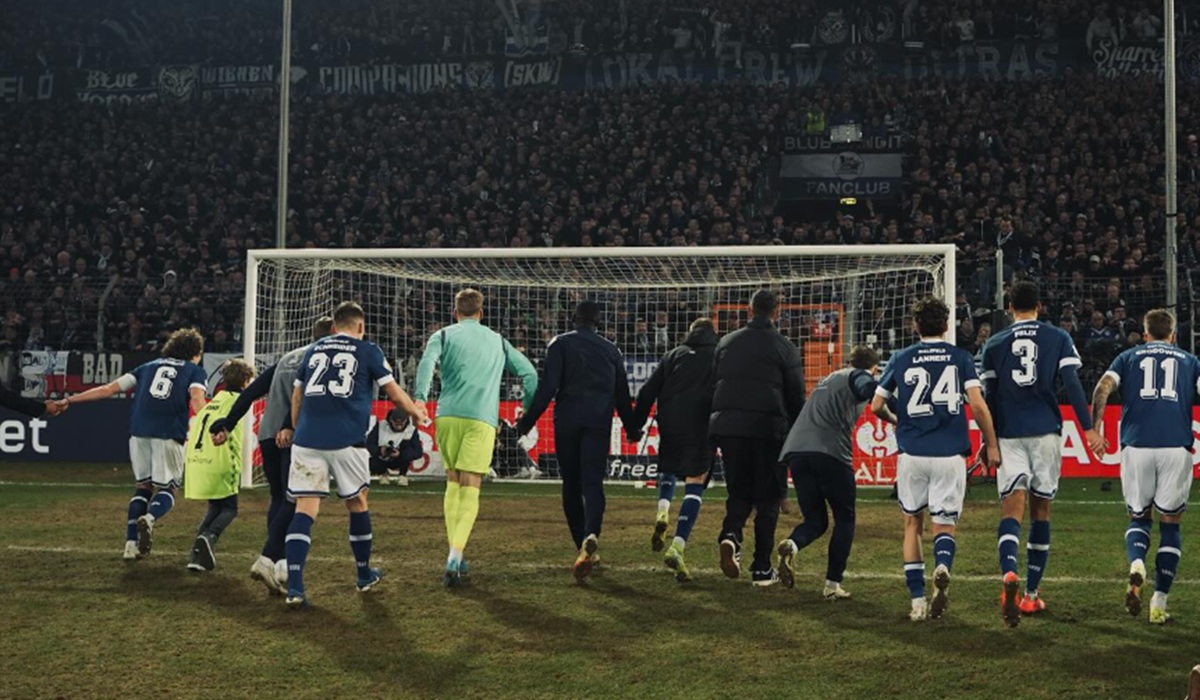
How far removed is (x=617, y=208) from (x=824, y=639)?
2250cm

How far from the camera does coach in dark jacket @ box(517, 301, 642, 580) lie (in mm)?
10617

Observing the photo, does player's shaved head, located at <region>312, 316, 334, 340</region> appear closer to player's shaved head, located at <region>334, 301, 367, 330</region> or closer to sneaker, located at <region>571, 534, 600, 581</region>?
Answer: player's shaved head, located at <region>334, 301, 367, 330</region>

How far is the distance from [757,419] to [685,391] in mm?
1186

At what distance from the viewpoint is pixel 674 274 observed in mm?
20688

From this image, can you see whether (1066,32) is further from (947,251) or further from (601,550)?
(601,550)

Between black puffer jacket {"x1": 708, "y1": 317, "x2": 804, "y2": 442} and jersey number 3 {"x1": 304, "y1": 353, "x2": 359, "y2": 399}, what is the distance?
273cm

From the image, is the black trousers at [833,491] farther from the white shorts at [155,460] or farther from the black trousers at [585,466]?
the white shorts at [155,460]

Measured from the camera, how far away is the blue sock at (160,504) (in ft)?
38.5

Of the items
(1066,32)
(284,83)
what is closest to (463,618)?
(284,83)

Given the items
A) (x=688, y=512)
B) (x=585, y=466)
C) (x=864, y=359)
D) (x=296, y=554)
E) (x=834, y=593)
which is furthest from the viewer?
(x=688, y=512)

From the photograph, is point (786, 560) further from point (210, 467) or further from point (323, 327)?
point (210, 467)

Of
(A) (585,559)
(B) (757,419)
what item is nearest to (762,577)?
(B) (757,419)

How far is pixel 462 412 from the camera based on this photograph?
1030 cm

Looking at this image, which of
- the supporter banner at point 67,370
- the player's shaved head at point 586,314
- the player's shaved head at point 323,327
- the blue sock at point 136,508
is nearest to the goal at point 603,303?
the supporter banner at point 67,370
